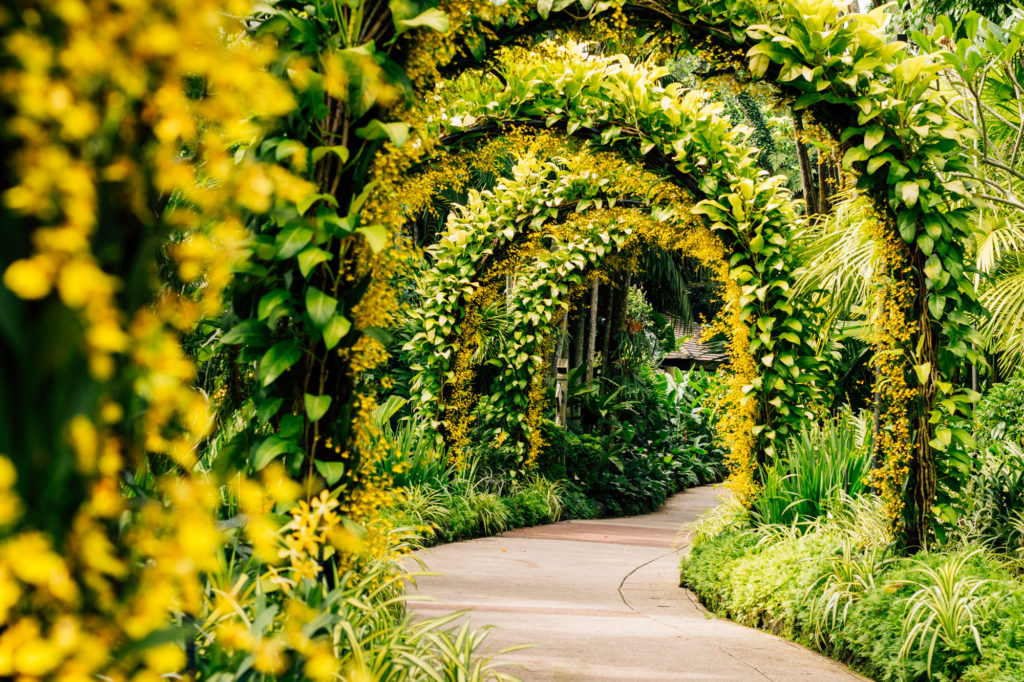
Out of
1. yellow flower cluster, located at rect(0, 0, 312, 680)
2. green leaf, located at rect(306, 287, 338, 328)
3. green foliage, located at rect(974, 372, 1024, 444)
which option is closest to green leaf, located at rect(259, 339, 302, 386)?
green leaf, located at rect(306, 287, 338, 328)

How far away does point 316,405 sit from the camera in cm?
291

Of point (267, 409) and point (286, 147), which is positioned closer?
point (286, 147)

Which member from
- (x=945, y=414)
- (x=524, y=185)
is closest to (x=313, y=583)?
(x=945, y=414)

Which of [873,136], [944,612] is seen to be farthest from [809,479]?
[873,136]

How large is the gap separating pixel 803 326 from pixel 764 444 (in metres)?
1.04

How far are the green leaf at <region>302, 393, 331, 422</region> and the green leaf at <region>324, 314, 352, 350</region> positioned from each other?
0.63ft

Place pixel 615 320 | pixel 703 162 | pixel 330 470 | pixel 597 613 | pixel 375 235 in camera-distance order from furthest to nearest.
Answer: pixel 615 320 → pixel 703 162 → pixel 597 613 → pixel 330 470 → pixel 375 235

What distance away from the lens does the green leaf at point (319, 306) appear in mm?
2830

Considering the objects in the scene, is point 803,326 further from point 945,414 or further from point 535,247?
point 535,247

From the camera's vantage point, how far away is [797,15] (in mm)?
4730

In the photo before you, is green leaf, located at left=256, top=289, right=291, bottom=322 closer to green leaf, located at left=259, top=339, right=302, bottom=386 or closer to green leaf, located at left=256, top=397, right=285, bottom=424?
green leaf, located at left=259, top=339, right=302, bottom=386

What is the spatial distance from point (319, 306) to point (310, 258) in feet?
0.57

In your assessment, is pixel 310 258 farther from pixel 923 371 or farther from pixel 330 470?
pixel 923 371

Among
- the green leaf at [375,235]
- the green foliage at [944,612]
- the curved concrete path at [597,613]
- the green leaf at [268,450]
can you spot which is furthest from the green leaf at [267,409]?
the green foliage at [944,612]
